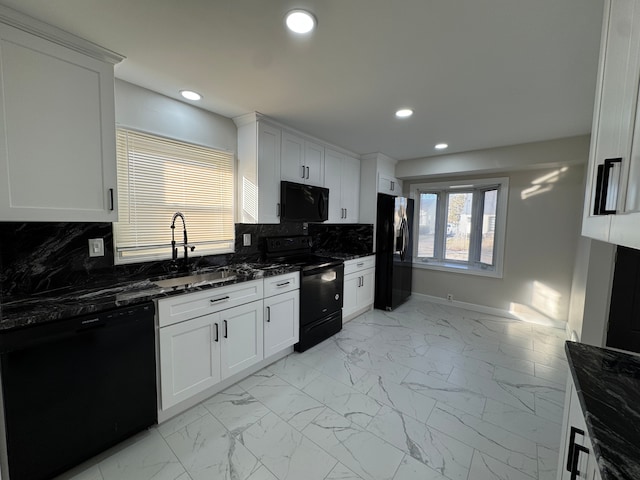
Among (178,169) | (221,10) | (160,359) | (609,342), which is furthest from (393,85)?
(609,342)

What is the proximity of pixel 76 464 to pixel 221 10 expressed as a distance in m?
2.54

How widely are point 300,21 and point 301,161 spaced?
184 centimetres

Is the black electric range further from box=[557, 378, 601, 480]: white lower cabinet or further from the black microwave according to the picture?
box=[557, 378, 601, 480]: white lower cabinet

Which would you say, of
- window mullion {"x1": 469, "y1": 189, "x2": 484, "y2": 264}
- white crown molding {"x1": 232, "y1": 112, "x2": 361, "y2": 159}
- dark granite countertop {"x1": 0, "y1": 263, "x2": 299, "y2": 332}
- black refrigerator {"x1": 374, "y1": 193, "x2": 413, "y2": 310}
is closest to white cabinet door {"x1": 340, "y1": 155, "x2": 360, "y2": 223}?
black refrigerator {"x1": 374, "y1": 193, "x2": 413, "y2": 310}

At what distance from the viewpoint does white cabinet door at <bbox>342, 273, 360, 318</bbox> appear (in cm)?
355

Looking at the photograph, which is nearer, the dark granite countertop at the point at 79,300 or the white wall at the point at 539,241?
Result: the dark granite countertop at the point at 79,300

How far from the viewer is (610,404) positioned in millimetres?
899

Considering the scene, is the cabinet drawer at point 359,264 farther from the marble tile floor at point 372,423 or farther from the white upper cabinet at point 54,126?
the white upper cabinet at point 54,126

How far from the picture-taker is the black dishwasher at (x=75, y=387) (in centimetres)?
128

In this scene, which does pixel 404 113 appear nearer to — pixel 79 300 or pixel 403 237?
pixel 403 237

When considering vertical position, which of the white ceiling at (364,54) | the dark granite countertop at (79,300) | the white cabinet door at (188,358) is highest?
the white ceiling at (364,54)

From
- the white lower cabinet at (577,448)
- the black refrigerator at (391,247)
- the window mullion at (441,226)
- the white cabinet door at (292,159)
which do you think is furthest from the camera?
the window mullion at (441,226)

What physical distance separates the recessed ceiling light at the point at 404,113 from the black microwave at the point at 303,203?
1.23 m

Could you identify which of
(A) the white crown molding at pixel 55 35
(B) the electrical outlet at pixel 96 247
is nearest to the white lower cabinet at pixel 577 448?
(B) the electrical outlet at pixel 96 247
